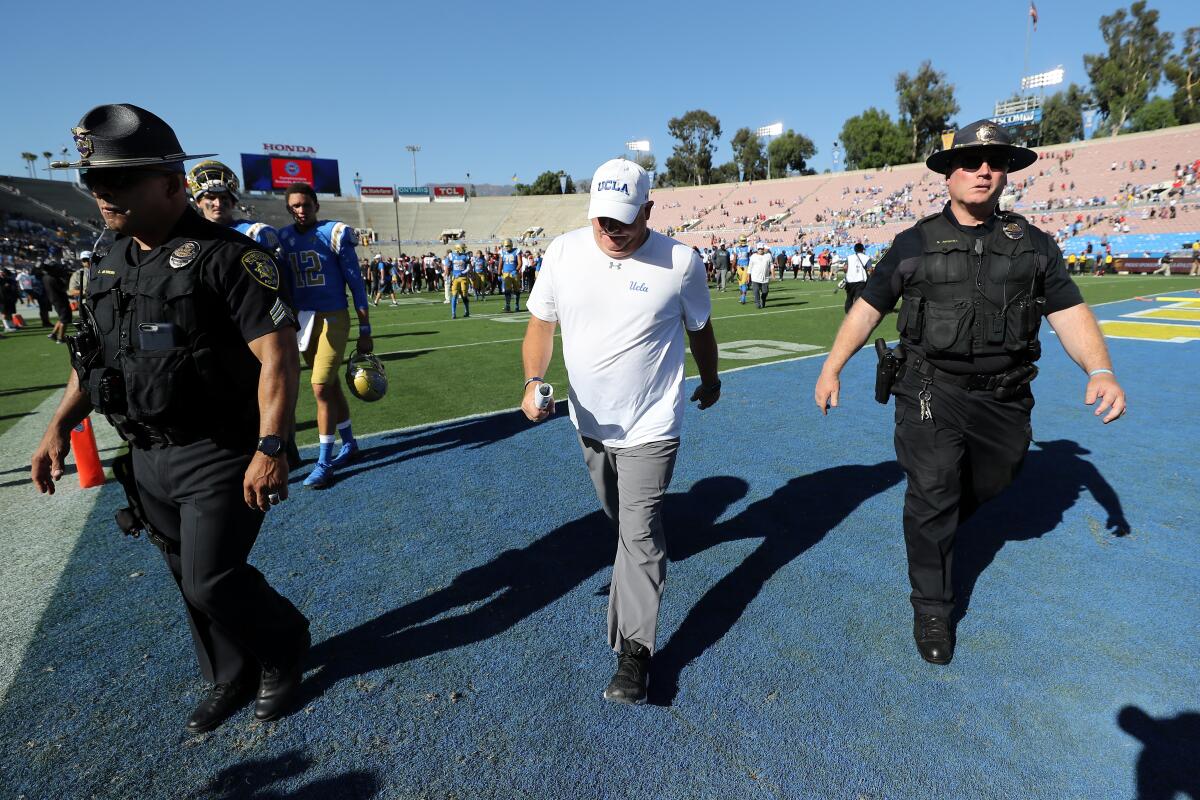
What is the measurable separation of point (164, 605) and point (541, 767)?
2296 mm

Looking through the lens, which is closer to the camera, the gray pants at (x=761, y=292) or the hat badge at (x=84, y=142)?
the hat badge at (x=84, y=142)

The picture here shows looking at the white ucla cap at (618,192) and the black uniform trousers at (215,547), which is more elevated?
the white ucla cap at (618,192)

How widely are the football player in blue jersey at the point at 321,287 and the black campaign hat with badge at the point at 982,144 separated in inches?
163

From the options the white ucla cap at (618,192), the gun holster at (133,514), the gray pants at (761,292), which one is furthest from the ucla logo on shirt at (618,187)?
the gray pants at (761,292)

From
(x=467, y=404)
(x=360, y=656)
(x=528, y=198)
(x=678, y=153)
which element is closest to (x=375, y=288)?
(x=467, y=404)

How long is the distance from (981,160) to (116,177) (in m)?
3.40

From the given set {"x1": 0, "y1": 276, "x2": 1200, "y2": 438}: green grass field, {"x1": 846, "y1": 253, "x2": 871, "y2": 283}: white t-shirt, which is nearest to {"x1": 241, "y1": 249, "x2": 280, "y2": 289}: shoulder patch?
{"x1": 0, "y1": 276, "x2": 1200, "y2": 438}: green grass field

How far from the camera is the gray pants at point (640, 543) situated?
2.71 meters

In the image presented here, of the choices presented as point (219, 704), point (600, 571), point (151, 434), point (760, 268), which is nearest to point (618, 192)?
point (151, 434)

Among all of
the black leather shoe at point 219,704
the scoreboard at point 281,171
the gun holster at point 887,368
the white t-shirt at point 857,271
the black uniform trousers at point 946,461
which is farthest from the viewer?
the scoreboard at point 281,171

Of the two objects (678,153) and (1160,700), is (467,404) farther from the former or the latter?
(678,153)

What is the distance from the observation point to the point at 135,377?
226 cm

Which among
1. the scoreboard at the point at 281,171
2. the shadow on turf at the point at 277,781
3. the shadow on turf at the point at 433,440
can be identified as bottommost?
the shadow on turf at the point at 277,781

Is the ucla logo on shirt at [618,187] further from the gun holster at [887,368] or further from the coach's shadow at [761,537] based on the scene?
the coach's shadow at [761,537]
